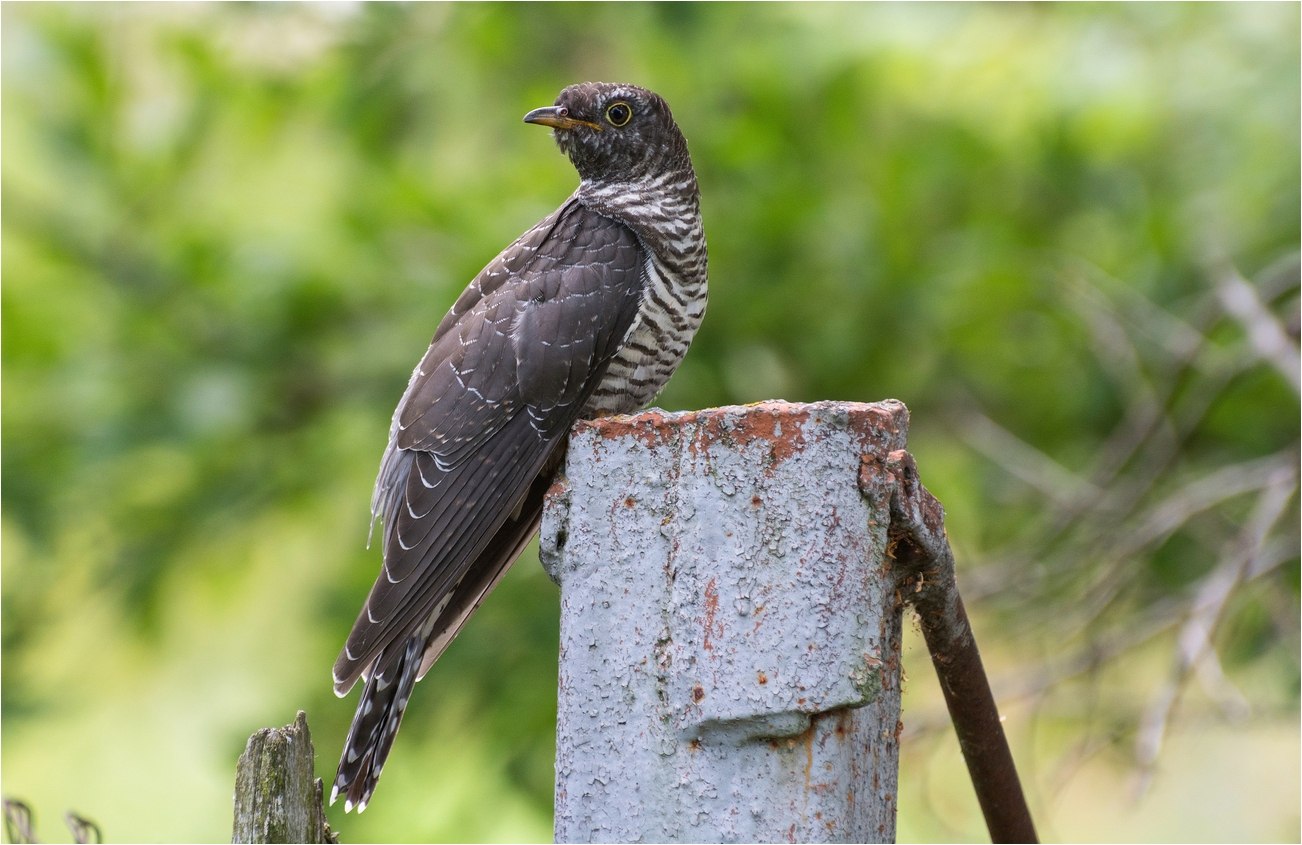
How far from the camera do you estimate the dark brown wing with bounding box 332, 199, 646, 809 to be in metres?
2.48

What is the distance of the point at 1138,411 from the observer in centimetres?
527

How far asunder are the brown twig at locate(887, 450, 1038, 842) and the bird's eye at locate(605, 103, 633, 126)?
5.55 feet

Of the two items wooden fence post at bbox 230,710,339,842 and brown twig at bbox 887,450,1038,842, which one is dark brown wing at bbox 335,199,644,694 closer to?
wooden fence post at bbox 230,710,339,842

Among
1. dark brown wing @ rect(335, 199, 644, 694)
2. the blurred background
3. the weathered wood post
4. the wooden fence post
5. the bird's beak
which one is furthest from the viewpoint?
the blurred background

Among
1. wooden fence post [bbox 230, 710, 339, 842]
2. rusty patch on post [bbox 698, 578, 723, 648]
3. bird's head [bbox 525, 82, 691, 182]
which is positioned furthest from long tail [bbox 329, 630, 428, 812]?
bird's head [bbox 525, 82, 691, 182]

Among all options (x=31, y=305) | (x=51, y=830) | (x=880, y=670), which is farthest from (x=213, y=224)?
(x=880, y=670)

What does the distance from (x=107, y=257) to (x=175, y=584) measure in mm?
1610

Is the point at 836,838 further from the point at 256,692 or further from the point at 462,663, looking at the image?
the point at 256,692

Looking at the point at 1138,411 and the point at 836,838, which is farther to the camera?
the point at 1138,411

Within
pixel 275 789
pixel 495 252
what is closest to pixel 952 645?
pixel 275 789

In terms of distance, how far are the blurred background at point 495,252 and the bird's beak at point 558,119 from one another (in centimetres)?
204

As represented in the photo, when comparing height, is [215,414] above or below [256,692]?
above

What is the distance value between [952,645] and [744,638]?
0.44 metres

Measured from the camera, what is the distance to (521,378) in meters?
2.72
